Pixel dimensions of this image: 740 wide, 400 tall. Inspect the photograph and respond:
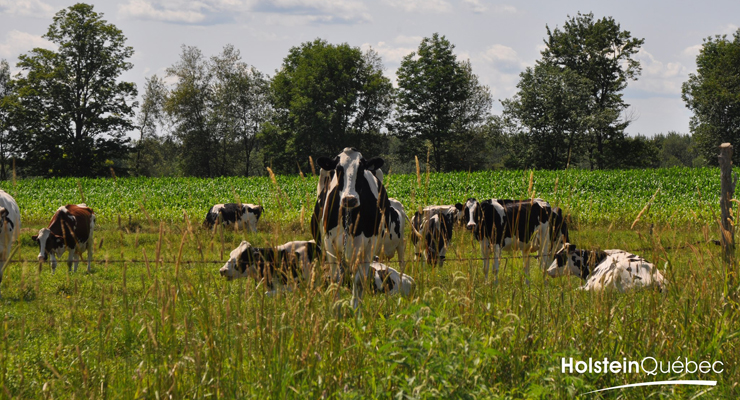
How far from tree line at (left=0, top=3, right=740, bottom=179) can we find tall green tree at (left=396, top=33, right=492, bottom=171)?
0.13 m

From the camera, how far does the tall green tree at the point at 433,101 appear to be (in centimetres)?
5797

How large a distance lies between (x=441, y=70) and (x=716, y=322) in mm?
55940

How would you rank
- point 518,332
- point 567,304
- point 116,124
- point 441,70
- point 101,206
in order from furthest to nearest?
point 441,70
point 116,124
point 101,206
point 567,304
point 518,332

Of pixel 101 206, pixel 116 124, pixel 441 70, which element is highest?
pixel 441 70

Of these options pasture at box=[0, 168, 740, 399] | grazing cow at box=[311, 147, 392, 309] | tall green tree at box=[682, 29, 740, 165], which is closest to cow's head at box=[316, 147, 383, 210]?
grazing cow at box=[311, 147, 392, 309]

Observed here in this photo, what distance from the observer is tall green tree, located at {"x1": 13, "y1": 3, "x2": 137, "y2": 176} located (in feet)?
166

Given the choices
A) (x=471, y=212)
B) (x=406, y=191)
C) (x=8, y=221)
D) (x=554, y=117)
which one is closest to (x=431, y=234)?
(x=471, y=212)

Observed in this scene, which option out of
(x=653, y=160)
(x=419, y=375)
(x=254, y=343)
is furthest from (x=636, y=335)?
(x=653, y=160)

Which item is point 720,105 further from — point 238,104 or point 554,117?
point 238,104

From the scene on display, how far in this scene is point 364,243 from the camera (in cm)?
587

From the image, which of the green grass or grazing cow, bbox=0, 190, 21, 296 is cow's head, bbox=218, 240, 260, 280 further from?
the green grass

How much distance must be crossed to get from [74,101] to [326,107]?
2255cm

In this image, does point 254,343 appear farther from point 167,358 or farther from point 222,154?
point 222,154

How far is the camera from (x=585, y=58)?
5966 cm
